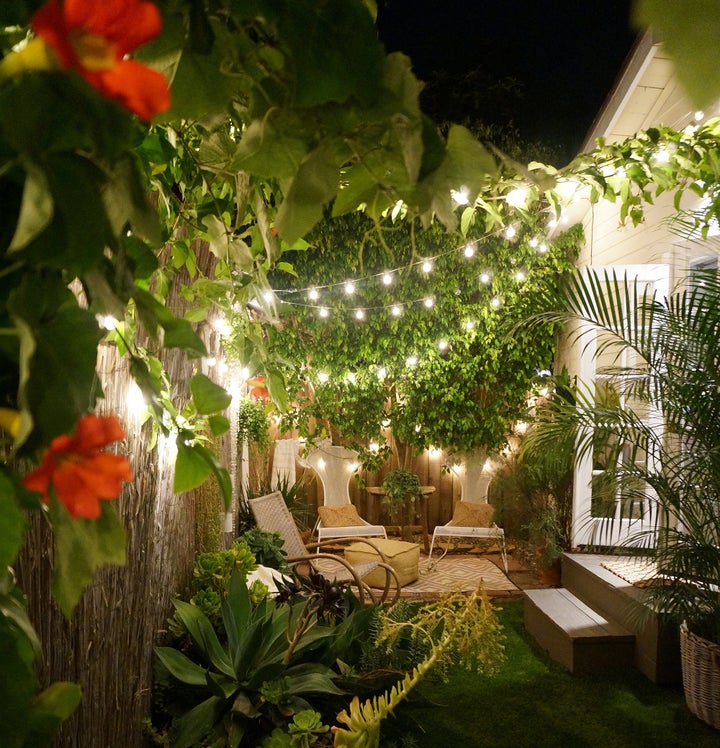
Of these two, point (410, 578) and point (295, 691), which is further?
point (410, 578)

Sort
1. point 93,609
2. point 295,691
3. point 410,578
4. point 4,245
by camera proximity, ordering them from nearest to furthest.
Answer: point 4,245
point 93,609
point 295,691
point 410,578

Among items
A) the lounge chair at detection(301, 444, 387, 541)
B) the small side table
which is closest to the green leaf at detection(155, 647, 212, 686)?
the lounge chair at detection(301, 444, 387, 541)

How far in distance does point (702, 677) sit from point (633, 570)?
1655 mm

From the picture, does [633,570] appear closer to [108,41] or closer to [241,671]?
[241,671]

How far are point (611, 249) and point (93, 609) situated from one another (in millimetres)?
6109


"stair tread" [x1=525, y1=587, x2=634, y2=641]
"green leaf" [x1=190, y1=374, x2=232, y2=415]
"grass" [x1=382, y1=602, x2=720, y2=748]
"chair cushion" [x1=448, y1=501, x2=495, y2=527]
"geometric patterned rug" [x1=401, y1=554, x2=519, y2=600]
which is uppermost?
"green leaf" [x1=190, y1=374, x2=232, y2=415]

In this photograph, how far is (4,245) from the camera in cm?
40

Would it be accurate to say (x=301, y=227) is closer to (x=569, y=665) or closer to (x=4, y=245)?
(x=4, y=245)

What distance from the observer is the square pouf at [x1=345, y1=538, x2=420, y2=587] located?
19.8ft

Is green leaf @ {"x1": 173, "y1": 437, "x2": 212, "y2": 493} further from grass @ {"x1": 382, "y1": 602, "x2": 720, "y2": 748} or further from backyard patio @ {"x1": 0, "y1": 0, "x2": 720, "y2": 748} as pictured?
grass @ {"x1": 382, "y1": 602, "x2": 720, "y2": 748}

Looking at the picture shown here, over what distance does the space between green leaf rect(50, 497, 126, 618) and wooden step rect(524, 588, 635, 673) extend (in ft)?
15.2

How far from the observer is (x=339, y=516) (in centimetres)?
740

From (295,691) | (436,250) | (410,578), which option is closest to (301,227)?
(295,691)

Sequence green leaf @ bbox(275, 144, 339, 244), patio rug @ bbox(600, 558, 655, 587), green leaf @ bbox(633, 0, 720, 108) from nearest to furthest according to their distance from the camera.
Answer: green leaf @ bbox(633, 0, 720, 108)
green leaf @ bbox(275, 144, 339, 244)
patio rug @ bbox(600, 558, 655, 587)
